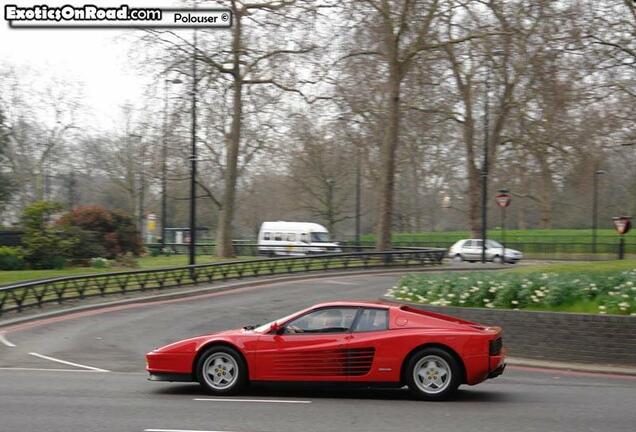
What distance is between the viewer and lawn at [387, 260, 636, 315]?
15.1 m

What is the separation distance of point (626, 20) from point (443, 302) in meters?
22.7

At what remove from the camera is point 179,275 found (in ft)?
99.2

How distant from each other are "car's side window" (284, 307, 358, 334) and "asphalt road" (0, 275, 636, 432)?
979mm

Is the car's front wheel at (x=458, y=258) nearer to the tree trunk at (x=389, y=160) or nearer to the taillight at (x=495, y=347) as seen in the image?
the tree trunk at (x=389, y=160)

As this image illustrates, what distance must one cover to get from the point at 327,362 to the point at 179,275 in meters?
20.3

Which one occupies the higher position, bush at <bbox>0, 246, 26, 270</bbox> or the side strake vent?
bush at <bbox>0, 246, 26, 270</bbox>

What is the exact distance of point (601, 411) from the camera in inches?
390

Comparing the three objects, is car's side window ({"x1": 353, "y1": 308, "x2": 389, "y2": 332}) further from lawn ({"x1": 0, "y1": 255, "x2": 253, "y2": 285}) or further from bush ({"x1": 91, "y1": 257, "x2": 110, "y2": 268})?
bush ({"x1": 91, "y1": 257, "x2": 110, "y2": 268})

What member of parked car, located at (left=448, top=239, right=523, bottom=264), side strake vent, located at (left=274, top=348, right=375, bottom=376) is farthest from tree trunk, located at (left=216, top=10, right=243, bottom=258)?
side strake vent, located at (left=274, top=348, right=375, bottom=376)

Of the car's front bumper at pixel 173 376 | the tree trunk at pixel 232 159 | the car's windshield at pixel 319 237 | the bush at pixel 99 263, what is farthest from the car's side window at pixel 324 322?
the car's windshield at pixel 319 237

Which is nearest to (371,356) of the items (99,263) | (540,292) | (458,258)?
(540,292)

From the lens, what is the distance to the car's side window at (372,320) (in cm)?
1088

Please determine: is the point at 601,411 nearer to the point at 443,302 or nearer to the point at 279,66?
the point at 443,302

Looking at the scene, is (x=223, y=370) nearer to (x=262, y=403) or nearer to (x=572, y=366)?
(x=262, y=403)
